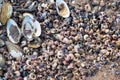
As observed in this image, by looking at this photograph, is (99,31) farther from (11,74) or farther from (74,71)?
(11,74)

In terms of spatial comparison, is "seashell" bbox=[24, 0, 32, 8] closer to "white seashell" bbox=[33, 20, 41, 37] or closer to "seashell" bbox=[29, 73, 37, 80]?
"white seashell" bbox=[33, 20, 41, 37]

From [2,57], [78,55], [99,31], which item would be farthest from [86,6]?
[2,57]

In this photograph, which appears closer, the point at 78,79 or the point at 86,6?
the point at 78,79

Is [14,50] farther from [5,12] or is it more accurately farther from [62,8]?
[62,8]

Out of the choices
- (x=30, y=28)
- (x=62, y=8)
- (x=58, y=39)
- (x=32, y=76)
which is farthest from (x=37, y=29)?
(x=32, y=76)

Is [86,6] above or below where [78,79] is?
above
